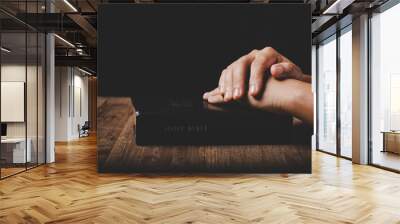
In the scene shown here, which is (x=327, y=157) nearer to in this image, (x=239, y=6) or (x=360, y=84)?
(x=360, y=84)

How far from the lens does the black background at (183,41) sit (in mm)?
6516

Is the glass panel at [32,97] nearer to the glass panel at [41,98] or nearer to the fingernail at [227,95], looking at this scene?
the glass panel at [41,98]

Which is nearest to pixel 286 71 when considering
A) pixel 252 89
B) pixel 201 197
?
pixel 252 89

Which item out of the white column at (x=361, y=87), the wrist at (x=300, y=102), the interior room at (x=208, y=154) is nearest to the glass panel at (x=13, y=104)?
the interior room at (x=208, y=154)

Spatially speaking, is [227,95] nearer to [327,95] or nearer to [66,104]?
[327,95]

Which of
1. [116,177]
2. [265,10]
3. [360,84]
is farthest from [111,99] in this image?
[360,84]

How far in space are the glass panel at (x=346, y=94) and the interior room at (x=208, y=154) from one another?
25mm

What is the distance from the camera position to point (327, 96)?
1036 centimetres

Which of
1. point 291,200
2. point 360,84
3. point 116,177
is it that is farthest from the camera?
point 360,84

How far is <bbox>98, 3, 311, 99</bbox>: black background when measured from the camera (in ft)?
21.4

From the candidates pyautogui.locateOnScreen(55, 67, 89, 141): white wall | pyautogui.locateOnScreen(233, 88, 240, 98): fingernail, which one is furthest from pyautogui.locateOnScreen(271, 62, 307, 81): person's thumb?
pyautogui.locateOnScreen(55, 67, 89, 141): white wall

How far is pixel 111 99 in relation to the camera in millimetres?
6535

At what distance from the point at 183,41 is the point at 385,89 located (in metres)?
4.13

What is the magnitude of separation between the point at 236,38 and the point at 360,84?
314 cm
